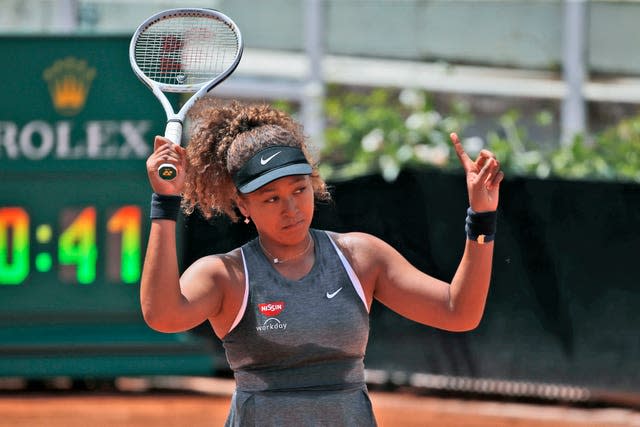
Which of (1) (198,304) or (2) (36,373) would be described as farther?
(2) (36,373)

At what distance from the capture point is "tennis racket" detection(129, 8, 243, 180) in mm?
3346

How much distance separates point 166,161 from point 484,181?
73 cm

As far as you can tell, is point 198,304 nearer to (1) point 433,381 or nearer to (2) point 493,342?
(2) point 493,342

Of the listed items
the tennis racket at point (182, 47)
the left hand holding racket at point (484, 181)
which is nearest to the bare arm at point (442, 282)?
the left hand holding racket at point (484, 181)

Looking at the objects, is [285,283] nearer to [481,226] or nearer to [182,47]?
[481,226]

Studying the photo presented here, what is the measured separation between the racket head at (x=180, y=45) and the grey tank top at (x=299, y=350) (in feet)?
2.55

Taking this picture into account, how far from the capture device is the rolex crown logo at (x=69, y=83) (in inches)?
303

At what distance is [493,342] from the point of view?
7.63m

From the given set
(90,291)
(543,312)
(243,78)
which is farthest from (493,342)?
(243,78)

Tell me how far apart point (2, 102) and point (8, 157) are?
14.0 inches

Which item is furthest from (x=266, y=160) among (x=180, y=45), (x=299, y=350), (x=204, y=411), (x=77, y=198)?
(x=204, y=411)

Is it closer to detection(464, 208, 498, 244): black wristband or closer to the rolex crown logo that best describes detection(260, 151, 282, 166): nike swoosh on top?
detection(464, 208, 498, 244): black wristband

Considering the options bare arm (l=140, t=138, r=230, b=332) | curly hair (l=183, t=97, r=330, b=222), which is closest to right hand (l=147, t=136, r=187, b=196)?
bare arm (l=140, t=138, r=230, b=332)

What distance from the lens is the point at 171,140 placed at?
2.88 meters
